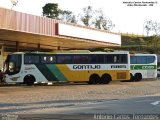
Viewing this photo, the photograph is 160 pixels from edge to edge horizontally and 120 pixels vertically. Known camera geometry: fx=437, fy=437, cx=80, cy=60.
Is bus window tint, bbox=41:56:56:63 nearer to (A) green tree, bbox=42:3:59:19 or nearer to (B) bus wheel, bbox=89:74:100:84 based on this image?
(B) bus wheel, bbox=89:74:100:84

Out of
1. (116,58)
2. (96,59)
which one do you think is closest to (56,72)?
(96,59)

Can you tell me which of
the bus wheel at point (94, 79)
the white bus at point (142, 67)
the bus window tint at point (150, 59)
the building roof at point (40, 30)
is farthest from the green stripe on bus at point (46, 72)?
the bus window tint at point (150, 59)

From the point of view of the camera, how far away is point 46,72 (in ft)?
115

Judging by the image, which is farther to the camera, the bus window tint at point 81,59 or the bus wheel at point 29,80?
the bus window tint at point 81,59

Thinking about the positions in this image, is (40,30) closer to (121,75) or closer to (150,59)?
(121,75)

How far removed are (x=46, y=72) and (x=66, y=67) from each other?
1.78 meters

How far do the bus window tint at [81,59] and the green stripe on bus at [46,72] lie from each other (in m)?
2.30

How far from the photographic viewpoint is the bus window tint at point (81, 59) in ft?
119

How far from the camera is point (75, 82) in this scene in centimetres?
3825

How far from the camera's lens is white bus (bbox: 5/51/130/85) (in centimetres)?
3478

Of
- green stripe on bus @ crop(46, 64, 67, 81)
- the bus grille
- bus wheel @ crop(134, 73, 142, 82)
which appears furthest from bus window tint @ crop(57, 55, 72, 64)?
bus wheel @ crop(134, 73, 142, 82)

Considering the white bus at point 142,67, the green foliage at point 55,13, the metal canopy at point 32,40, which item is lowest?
the white bus at point 142,67

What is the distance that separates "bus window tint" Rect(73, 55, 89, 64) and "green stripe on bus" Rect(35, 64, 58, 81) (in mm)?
2301

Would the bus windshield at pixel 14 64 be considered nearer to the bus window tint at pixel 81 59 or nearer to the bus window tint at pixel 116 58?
the bus window tint at pixel 81 59
